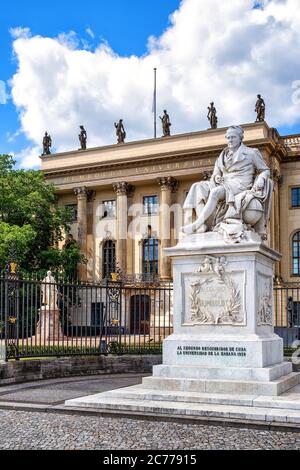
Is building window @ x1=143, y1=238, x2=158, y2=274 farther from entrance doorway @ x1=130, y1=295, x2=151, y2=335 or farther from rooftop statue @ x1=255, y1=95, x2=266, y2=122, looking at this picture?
entrance doorway @ x1=130, y1=295, x2=151, y2=335

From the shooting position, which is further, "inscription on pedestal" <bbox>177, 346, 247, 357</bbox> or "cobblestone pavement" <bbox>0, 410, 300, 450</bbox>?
"inscription on pedestal" <bbox>177, 346, 247, 357</bbox>

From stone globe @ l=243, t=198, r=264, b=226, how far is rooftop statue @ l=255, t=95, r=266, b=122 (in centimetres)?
3877

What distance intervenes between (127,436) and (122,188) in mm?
45804

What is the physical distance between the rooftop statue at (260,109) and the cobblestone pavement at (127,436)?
42.2 m

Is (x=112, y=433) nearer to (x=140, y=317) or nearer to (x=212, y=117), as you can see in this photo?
(x=140, y=317)

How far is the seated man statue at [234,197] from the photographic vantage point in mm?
10539

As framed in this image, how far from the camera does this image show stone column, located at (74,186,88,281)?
54562 millimetres

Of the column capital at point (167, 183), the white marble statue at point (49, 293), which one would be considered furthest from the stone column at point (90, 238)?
the white marble statue at point (49, 293)

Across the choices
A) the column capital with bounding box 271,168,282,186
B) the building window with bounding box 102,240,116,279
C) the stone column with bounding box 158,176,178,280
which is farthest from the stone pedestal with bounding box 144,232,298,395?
the building window with bounding box 102,240,116,279

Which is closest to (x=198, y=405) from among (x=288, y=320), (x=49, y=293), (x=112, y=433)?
(x=112, y=433)

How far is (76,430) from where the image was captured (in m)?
7.72

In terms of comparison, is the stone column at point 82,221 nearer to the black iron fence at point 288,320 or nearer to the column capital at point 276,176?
the column capital at point 276,176

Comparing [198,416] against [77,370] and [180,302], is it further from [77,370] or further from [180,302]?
[77,370]
